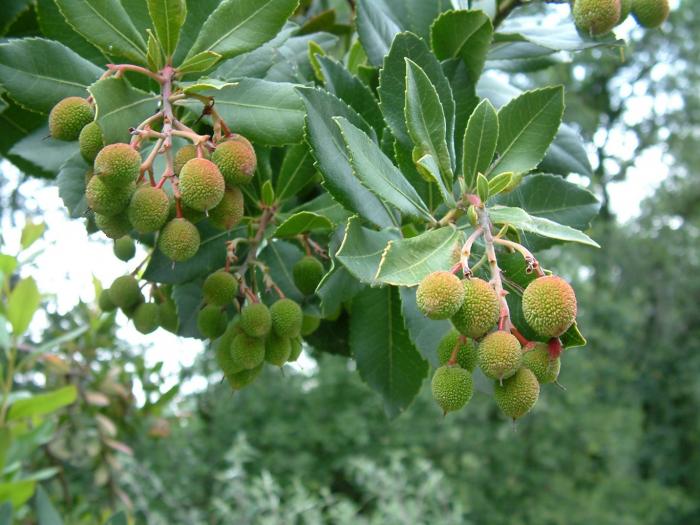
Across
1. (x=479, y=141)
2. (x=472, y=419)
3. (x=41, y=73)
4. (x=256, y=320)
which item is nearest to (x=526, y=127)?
(x=479, y=141)

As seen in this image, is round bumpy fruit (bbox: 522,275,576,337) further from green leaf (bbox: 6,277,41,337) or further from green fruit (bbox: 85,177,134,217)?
green leaf (bbox: 6,277,41,337)

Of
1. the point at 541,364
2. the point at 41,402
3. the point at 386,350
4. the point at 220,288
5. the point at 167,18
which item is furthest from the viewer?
the point at 41,402

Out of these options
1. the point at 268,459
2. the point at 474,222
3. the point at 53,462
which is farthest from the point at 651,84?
the point at 474,222

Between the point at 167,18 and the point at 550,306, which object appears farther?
the point at 167,18

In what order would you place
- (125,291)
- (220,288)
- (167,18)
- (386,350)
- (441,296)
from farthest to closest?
1. (386,350)
2. (125,291)
3. (220,288)
4. (167,18)
5. (441,296)

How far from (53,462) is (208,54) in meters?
2.32

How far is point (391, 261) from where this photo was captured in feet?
3.08

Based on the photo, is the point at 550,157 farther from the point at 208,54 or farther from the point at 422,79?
the point at 208,54

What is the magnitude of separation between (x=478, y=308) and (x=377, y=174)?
25cm

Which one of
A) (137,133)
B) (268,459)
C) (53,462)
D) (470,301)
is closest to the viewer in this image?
(470,301)

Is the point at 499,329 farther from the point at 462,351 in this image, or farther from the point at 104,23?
the point at 104,23

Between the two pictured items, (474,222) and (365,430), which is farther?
(365,430)

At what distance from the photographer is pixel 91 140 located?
101 cm

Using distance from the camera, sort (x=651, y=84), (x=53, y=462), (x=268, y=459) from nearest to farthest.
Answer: (x=53, y=462) → (x=268, y=459) → (x=651, y=84)
